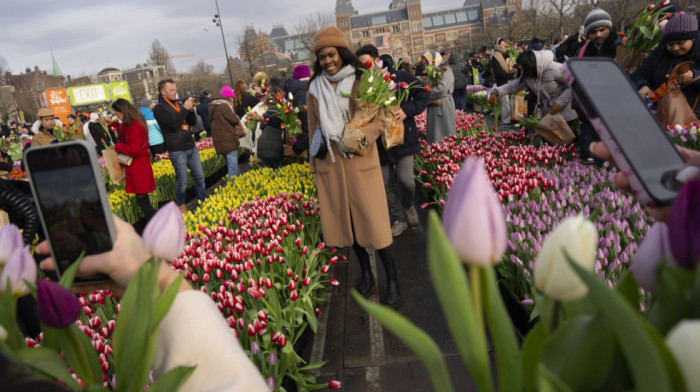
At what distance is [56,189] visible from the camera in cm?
99

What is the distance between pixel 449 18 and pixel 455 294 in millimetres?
132689

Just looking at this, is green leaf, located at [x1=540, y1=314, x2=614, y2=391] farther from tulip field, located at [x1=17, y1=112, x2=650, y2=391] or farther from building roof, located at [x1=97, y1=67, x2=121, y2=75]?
building roof, located at [x1=97, y1=67, x2=121, y2=75]

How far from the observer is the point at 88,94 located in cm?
3741

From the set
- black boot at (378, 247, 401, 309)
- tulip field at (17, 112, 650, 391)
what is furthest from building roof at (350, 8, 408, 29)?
black boot at (378, 247, 401, 309)

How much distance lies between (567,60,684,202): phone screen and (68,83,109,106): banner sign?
42.3m

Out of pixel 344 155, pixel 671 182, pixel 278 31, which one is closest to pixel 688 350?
pixel 671 182

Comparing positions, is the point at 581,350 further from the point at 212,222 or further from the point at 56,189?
the point at 212,222

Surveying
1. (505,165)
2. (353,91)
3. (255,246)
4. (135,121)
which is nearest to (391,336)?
(255,246)

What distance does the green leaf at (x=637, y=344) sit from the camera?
0.38m

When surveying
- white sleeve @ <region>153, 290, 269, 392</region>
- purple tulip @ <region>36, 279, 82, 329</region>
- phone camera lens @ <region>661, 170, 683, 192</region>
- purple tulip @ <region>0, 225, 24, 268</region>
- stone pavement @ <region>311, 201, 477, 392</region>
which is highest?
purple tulip @ <region>0, 225, 24, 268</region>

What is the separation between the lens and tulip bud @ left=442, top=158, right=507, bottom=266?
1.60ft

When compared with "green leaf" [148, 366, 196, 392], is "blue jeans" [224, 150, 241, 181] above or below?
below

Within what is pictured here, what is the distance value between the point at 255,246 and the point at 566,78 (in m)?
2.65

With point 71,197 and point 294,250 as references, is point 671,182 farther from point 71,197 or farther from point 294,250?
point 294,250
